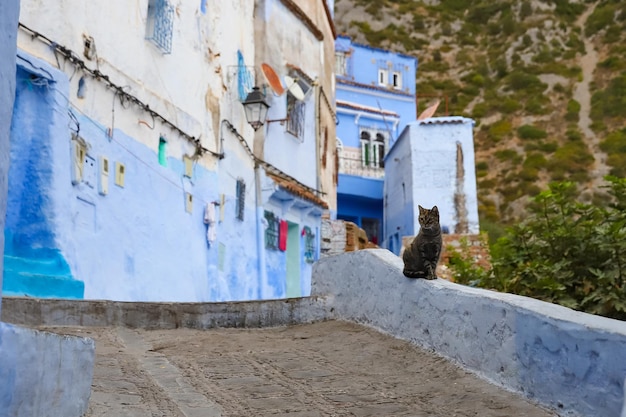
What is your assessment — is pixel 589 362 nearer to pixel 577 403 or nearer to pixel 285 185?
pixel 577 403

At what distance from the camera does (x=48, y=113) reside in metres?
8.23

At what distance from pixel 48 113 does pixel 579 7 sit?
184ft

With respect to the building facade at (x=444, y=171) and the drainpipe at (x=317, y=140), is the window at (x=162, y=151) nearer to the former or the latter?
the drainpipe at (x=317, y=140)

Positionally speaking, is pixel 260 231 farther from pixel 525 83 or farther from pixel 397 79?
pixel 525 83

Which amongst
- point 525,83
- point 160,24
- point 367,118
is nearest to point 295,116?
point 160,24

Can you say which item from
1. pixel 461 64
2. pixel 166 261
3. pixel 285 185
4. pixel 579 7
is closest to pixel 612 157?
pixel 461 64

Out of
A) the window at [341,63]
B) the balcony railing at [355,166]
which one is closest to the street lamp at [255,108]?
the balcony railing at [355,166]

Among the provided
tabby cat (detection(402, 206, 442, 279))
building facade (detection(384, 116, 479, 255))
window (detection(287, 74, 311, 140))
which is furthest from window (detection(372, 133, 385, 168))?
tabby cat (detection(402, 206, 442, 279))

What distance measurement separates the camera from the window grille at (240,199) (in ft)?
46.6

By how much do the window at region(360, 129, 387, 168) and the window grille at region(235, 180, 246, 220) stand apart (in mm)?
A: 16758

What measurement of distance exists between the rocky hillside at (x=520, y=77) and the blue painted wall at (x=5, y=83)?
3604 cm

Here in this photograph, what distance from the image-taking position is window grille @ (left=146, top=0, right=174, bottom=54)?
10953mm

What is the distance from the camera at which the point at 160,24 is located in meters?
11.2

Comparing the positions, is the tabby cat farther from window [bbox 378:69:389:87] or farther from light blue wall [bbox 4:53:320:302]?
window [bbox 378:69:389:87]
